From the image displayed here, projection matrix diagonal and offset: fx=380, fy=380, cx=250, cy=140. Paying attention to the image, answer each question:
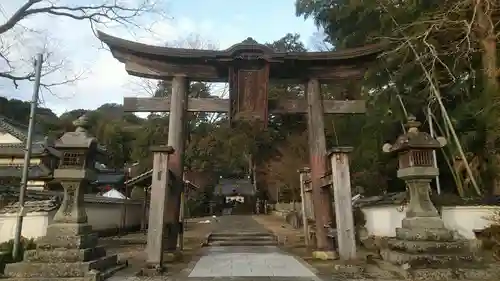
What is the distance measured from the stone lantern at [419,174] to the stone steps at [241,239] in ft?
26.3

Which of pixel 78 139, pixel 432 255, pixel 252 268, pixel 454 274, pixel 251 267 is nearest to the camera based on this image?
pixel 454 274

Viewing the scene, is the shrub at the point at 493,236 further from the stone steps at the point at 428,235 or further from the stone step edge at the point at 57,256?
the stone step edge at the point at 57,256

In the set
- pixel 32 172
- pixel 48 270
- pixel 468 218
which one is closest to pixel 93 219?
pixel 32 172

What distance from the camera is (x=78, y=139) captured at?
773 centimetres

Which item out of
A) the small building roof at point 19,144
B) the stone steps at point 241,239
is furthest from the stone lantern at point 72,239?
the small building roof at point 19,144

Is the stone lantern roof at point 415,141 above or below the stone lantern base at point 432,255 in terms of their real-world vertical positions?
above

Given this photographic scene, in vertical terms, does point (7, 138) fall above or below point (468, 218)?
above

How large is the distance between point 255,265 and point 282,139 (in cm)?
2804

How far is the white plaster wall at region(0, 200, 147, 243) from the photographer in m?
11.2

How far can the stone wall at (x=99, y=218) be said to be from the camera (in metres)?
11.3

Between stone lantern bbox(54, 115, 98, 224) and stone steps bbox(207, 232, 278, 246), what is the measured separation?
8185 millimetres

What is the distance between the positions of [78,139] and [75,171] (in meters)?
0.68

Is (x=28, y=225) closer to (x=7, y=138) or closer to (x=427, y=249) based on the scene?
(x=427, y=249)

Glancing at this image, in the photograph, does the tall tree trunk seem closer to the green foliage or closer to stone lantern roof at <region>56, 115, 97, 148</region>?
the green foliage
